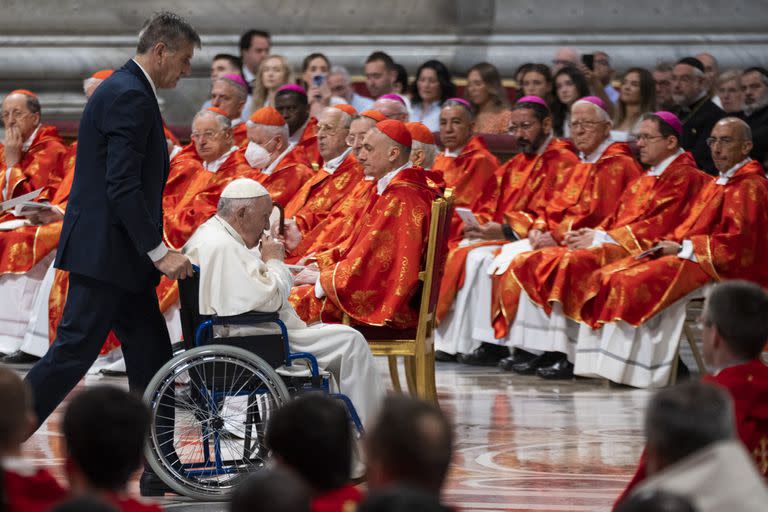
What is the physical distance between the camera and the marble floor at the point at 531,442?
15.9 feet

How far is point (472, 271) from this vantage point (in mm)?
8633

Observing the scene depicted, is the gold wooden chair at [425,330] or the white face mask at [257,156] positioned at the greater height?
the white face mask at [257,156]

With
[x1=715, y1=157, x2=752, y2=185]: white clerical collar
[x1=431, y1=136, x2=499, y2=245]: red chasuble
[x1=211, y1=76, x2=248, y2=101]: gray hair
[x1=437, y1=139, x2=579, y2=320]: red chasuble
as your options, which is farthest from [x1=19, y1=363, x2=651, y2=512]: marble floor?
[x1=211, y1=76, x2=248, y2=101]: gray hair

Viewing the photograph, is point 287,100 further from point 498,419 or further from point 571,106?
point 498,419

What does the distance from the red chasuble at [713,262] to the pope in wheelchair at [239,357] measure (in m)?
2.85

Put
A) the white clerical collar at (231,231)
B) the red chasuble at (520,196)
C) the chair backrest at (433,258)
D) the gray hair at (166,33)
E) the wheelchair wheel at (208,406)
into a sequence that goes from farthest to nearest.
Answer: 1. the red chasuble at (520,196)
2. the chair backrest at (433,258)
3. the white clerical collar at (231,231)
4. the gray hair at (166,33)
5. the wheelchair wheel at (208,406)

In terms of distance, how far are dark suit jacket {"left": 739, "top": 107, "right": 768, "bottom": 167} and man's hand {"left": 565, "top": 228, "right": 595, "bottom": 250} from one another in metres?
1.24

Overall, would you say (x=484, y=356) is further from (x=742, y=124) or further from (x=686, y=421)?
(x=686, y=421)

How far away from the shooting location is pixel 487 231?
343 inches

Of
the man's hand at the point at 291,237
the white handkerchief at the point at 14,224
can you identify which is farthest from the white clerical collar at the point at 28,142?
the man's hand at the point at 291,237

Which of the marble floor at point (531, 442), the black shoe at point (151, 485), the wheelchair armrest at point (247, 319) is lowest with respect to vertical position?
the marble floor at point (531, 442)

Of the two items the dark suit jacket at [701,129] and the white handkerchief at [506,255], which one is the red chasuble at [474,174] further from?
the dark suit jacket at [701,129]

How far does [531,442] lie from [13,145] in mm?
4478

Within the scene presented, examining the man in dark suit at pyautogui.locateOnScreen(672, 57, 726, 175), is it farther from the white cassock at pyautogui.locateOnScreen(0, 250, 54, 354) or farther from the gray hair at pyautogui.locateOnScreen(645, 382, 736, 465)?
the gray hair at pyautogui.locateOnScreen(645, 382, 736, 465)
